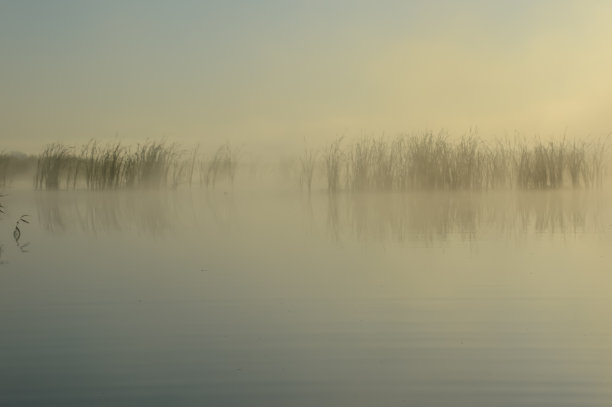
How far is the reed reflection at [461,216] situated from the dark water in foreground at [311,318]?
9 cm

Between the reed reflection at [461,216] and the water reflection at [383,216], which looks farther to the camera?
the water reflection at [383,216]

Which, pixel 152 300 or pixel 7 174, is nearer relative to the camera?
pixel 152 300

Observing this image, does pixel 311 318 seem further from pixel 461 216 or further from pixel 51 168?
pixel 51 168

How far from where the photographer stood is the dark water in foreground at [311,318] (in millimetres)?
2096

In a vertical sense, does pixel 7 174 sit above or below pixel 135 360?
above

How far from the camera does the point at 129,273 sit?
13.7 feet

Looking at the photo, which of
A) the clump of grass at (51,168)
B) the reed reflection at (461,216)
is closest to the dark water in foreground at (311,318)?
the reed reflection at (461,216)

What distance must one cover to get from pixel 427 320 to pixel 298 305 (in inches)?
22.8

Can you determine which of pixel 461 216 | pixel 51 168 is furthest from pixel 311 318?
pixel 51 168

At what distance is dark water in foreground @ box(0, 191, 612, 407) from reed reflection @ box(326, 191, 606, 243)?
0.29ft

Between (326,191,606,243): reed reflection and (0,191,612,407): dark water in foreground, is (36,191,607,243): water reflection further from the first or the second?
(0,191,612,407): dark water in foreground

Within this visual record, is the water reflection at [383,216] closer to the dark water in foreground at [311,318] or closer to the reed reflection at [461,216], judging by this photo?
the reed reflection at [461,216]

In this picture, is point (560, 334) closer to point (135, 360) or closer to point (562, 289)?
point (562, 289)

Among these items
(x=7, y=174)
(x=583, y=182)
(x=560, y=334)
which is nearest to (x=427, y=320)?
(x=560, y=334)
